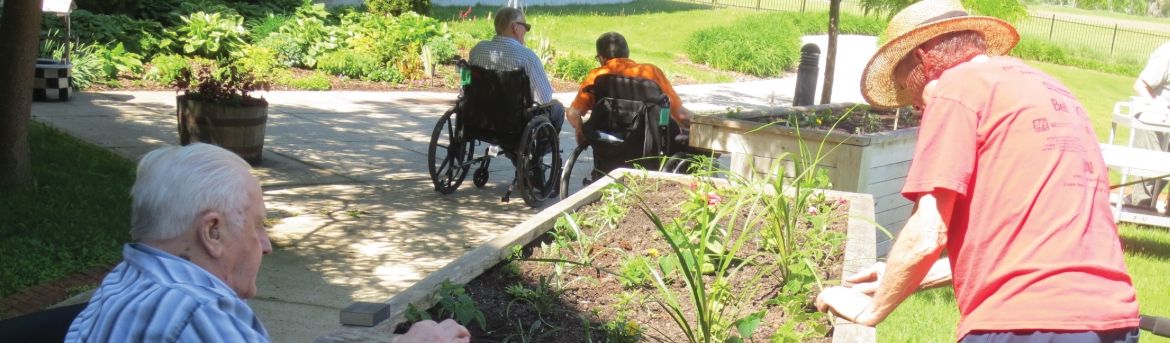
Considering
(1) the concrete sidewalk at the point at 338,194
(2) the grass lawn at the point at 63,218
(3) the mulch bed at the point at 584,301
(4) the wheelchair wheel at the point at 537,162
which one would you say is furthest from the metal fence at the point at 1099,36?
(3) the mulch bed at the point at 584,301

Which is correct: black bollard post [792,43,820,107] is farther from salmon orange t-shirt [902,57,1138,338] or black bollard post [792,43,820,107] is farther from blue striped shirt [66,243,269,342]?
blue striped shirt [66,243,269,342]

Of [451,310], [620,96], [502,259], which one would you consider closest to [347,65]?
[620,96]

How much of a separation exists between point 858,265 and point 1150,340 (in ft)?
6.95

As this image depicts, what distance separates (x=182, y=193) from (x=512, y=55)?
5.89 m

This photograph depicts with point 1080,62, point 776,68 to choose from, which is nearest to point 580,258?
point 776,68

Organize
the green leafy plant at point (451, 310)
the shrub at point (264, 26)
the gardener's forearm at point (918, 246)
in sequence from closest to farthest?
the gardener's forearm at point (918, 246) → the green leafy plant at point (451, 310) → the shrub at point (264, 26)

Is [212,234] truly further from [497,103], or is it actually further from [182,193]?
[497,103]

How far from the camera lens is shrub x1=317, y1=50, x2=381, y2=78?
15281mm

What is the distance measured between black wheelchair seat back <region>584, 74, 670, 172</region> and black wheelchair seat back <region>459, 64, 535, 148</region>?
1.69ft

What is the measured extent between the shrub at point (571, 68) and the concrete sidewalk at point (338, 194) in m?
3.62

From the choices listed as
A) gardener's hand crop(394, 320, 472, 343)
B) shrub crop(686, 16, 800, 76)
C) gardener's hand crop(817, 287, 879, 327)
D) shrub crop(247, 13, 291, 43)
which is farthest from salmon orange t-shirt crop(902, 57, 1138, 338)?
shrub crop(686, 16, 800, 76)

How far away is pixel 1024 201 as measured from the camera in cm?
248

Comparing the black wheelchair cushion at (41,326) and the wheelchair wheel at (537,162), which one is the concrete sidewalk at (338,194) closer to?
the wheelchair wheel at (537,162)

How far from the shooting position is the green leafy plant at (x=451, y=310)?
10.7 ft
